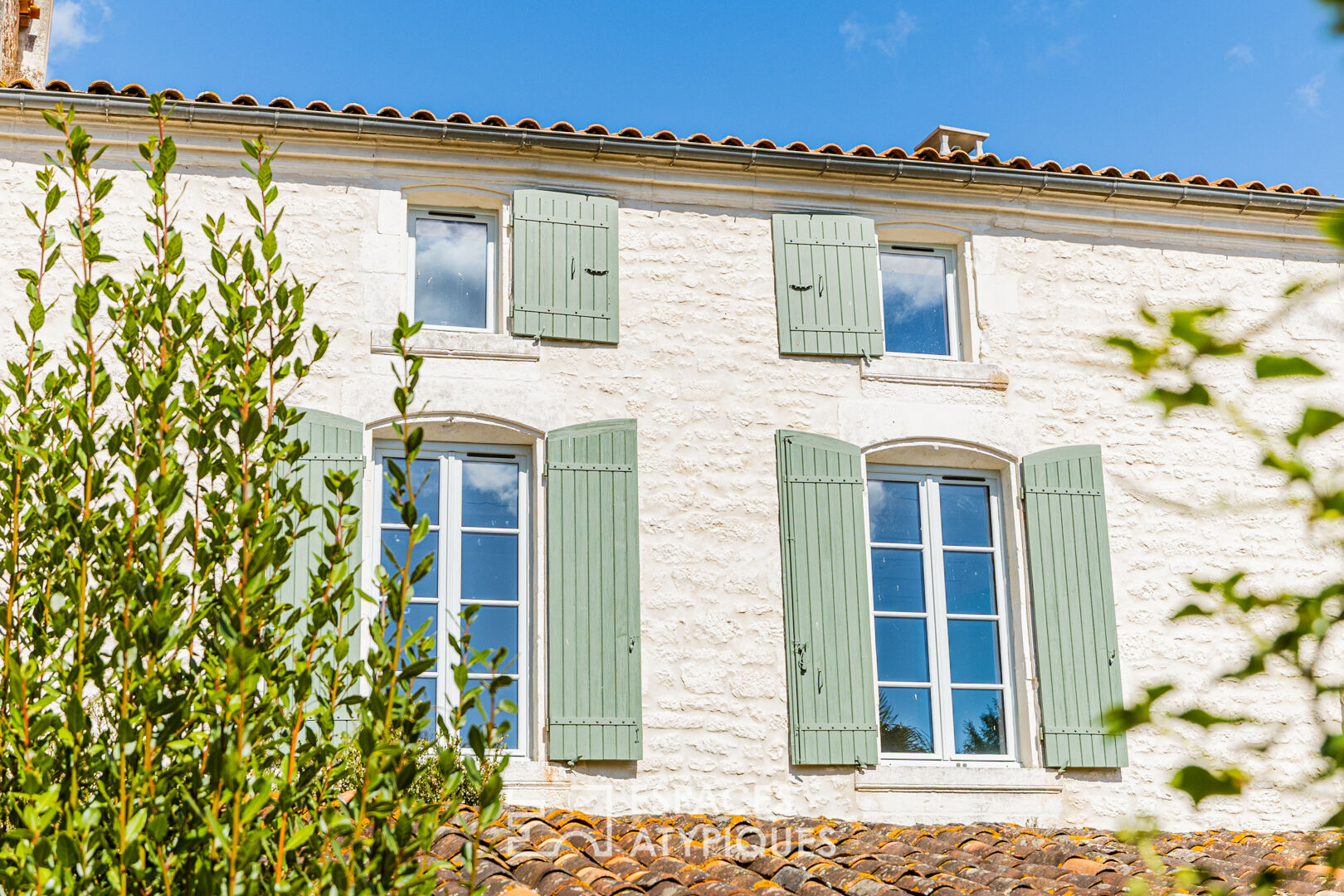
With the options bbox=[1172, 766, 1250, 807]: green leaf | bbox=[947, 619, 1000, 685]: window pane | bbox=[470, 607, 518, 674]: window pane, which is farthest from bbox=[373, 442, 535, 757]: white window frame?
bbox=[1172, 766, 1250, 807]: green leaf

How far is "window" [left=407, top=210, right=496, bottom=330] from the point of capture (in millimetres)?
7391

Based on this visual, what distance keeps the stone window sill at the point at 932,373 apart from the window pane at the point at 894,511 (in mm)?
578

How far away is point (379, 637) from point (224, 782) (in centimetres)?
31

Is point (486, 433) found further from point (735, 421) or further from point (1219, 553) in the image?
point (1219, 553)

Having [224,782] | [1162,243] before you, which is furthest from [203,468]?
[1162,243]

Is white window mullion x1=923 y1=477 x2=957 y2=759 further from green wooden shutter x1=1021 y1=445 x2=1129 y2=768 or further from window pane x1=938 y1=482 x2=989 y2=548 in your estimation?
green wooden shutter x1=1021 y1=445 x2=1129 y2=768

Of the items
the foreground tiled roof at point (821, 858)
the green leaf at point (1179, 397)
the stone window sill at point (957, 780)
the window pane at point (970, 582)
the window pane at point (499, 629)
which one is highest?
the window pane at point (970, 582)

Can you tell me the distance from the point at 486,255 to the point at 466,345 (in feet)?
2.24

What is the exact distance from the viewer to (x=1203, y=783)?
41.0 inches

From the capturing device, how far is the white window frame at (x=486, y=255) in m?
7.35

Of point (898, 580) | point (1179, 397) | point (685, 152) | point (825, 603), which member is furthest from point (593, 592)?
point (1179, 397)

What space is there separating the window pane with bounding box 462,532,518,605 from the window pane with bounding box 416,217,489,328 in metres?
1.20

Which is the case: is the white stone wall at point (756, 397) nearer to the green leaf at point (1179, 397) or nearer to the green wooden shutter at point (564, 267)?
the green wooden shutter at point (564, 267)

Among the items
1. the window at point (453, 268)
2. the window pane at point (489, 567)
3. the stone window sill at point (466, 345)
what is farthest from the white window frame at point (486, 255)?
the window pane at point (489, 567)
